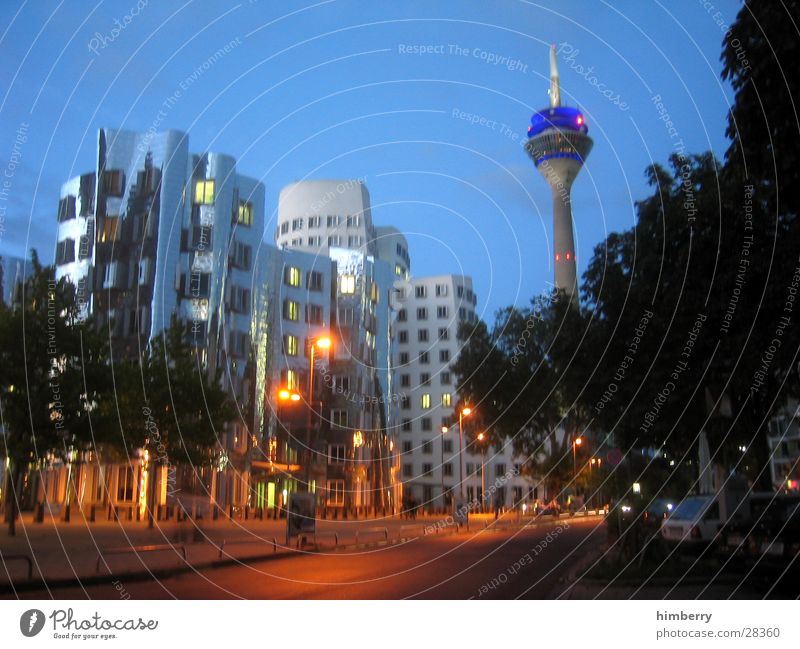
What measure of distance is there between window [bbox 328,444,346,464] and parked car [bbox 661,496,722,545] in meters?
29.2

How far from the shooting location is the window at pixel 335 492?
47.1 metres

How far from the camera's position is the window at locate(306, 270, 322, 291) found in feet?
137

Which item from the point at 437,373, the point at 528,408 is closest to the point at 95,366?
the point at 528,408

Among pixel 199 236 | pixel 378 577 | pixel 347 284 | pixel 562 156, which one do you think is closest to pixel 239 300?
pixel 199 236

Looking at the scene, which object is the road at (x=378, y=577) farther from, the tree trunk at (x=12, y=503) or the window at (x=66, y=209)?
the window at (x=66, y=209)

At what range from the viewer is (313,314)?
3706 cm

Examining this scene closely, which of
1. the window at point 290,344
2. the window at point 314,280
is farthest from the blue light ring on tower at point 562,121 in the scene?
the window at point 290,344

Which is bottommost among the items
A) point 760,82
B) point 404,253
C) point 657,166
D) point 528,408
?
point 528,408

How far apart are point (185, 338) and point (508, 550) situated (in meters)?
9.89

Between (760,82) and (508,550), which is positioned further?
(508,550)

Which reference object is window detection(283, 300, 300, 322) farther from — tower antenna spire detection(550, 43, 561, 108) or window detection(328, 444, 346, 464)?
tower antenna spire detection(550, 43, 561, 108)

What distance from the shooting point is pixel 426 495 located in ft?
198
